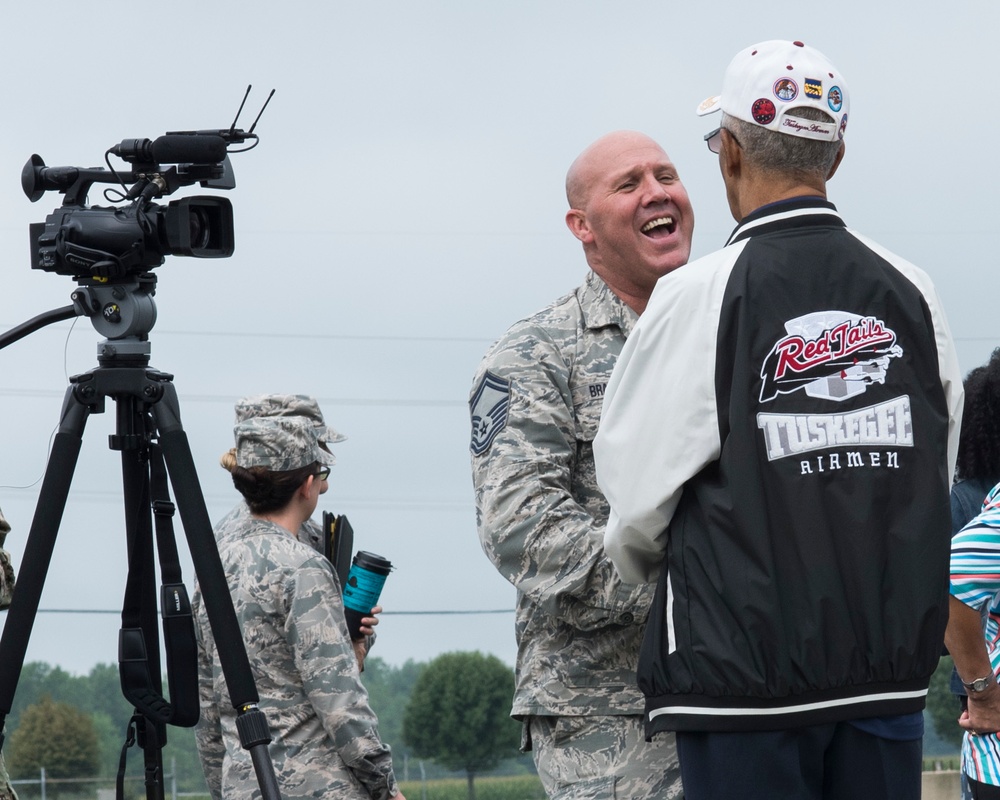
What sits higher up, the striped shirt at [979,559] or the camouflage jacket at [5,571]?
the camouflage jacket at [5,571]

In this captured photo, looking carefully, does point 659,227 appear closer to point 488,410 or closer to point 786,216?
point 488,410

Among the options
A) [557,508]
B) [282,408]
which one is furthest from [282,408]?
[557,508]

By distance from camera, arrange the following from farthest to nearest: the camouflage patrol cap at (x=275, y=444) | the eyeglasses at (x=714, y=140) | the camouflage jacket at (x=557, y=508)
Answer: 1. the camouflage patrol cap at (x=275, y=444)
2. the camouflage jacket at (x=557, y=508)
3. the eyeglasses at (x=714, y=140)

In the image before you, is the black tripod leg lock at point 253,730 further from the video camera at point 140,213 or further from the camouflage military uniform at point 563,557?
the video camera at point 140,213

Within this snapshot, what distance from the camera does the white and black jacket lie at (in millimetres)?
2133

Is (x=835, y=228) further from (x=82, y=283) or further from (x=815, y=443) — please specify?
(x=82, y=283)

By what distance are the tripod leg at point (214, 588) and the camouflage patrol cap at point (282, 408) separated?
116cm

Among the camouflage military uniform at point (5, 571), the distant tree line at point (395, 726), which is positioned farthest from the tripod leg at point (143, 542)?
the distant tree line at point (395, 726)

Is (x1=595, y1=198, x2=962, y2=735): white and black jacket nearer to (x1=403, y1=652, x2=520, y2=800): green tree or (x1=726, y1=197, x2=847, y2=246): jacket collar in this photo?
(x1=726, y1=197, x2=847, y2=246): jacket collar

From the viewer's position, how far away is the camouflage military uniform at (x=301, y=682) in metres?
3.73

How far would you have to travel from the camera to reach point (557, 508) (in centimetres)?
276

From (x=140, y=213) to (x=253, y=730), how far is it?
1.11 m

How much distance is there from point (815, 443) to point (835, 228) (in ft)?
1.25

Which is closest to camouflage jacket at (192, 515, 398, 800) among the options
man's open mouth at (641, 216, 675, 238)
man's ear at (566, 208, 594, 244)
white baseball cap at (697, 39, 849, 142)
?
man's ear at (566, 208, 594, 244)
